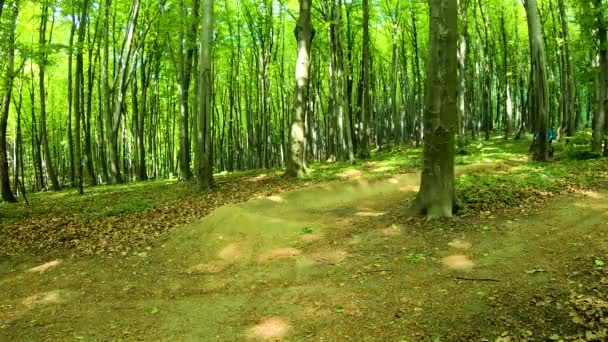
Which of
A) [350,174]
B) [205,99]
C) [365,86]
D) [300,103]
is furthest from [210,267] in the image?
[365,86]

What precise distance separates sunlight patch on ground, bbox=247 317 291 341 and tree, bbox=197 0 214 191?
30.8 feet

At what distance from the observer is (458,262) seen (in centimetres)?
645

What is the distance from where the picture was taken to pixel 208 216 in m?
10.5

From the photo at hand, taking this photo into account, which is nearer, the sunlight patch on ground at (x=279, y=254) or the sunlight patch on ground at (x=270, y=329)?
the sunlight patch on ground at (x=270, y=329)

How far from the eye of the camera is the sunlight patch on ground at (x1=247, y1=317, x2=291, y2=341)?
5.21 meters

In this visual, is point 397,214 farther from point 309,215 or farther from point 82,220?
point 82,220

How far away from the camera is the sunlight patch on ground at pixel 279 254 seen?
7758mm

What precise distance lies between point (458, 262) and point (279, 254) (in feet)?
10.1

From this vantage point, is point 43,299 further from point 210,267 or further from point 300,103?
point 300,103

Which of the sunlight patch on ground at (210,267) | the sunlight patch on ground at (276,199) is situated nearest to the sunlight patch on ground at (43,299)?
the sunlight patch on ground at (210,267)

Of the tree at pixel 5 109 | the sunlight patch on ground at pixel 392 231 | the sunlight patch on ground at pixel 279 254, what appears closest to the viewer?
the sunlight patch on ground at pixel 279 254

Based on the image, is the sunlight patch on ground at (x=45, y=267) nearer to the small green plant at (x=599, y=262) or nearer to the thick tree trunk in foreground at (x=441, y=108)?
the thick tree trunk in foreground at (x=441, y=108)

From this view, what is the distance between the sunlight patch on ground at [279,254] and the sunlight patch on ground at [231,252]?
52 cm

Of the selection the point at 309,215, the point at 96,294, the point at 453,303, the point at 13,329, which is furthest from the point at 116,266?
the point at 453,303
